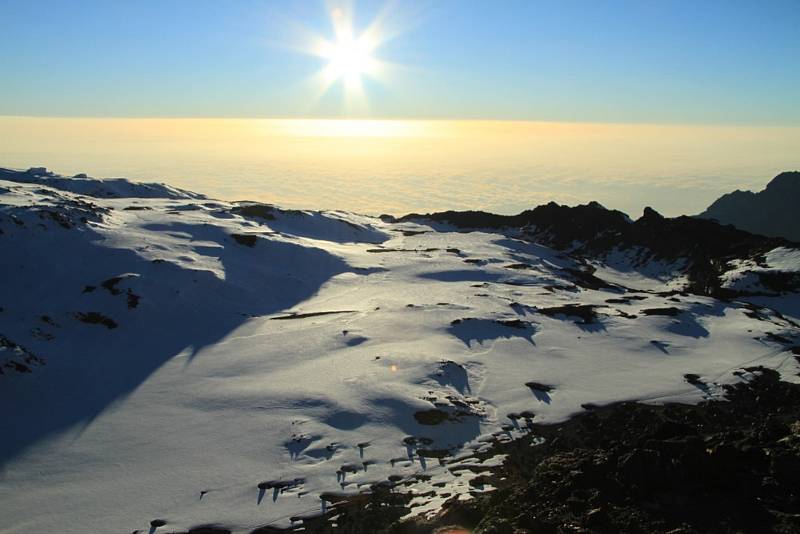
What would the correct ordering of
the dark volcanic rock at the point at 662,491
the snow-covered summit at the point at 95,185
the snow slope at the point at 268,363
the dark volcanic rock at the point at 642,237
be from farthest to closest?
1. the snow-covered summit at the point at 95,185
2. the dark volcanic rock at the point at 642,237
3. the snow slope at the point at 268,363
4. the dark volcanic rock at the point at 662,491

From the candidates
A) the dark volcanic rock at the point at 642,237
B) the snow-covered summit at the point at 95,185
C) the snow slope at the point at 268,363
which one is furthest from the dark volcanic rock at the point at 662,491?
the snow-covered summit at the point at 95,185

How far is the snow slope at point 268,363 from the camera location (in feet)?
92.2

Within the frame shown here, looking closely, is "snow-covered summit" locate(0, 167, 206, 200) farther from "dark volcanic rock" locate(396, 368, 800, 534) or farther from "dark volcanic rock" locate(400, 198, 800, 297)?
"dark volcanic rock" locate(396, 368, 800, 534)

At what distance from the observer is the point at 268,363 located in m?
43.1

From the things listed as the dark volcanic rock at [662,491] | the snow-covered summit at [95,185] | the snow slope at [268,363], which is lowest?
the snow slope at [268,363]

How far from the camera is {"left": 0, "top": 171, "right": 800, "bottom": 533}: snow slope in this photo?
2811 centimetres

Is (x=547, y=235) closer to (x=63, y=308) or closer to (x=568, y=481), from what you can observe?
(x=63, y=308)

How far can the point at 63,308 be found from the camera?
4900cm

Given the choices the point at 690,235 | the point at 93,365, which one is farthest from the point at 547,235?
the point at 93,365

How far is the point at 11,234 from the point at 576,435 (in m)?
62.6

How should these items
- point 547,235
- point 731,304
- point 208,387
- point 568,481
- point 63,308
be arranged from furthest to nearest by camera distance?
point 547,235
point 731,304
point 63,308
point 208,387
point 568,481

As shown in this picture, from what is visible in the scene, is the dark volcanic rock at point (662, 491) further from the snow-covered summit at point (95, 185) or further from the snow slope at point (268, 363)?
the snow-covered summit at point (95, 185)

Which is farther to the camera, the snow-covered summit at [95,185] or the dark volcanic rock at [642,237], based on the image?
the snow-covered summit at [95,185]

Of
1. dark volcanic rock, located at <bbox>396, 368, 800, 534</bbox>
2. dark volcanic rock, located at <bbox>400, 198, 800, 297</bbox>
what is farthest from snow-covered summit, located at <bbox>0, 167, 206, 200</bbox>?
dark volcanic rock, located at <bbox>396, 368, 800, 534</bbox>
